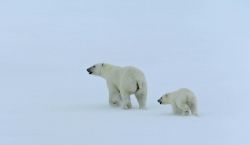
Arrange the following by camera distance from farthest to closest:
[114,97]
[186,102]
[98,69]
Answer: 1. [98,69]
2. [114,97]
3. [186,102]

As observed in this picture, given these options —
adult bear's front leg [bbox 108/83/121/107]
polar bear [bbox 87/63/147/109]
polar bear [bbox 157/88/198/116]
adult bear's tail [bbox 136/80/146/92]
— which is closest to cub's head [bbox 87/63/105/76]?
polar bear [bbox 87/63/147/109]

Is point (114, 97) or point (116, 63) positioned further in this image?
point (116, 63)

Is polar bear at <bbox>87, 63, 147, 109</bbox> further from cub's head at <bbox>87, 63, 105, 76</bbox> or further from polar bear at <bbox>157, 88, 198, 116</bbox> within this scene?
polar bear at <bbox>157, 88, 198, 116</bbox>

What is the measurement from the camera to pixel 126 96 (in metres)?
12.6

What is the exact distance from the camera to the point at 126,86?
41.1 feet

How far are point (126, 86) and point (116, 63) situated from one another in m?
13.0

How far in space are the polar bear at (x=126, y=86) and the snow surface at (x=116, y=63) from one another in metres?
0.33

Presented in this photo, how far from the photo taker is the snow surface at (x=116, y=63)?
977cm

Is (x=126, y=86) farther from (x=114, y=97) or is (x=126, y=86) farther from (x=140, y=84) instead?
(x=114, y=97)

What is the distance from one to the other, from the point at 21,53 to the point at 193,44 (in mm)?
8964

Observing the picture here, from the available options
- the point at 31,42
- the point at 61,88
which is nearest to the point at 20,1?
Result: the point at 31,42

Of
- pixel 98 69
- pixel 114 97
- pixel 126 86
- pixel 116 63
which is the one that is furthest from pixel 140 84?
pixel 116 63

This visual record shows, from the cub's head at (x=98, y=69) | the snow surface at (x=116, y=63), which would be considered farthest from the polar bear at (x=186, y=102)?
the cub's head at (x=98, y=69)

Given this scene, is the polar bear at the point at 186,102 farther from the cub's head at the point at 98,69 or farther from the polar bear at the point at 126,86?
the cub's head at the point at 98,69
